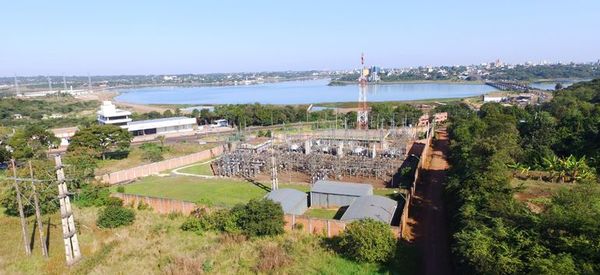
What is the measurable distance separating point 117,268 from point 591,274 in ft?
70.3

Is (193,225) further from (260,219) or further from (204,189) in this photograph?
(204,189)

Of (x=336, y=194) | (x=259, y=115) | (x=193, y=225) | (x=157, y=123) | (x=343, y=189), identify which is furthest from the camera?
(x=259, y=115)

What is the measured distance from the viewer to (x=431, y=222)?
27812 mm

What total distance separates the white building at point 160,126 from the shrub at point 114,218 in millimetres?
48166

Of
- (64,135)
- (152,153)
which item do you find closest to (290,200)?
(152,153)

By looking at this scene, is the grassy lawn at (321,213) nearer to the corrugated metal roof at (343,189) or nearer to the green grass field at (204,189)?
the corrugated metal roof at (343,189)

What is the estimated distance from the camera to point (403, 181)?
124 feet

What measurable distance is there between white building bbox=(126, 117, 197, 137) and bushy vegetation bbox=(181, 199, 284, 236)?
2086 inches

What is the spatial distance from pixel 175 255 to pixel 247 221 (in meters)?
4.72

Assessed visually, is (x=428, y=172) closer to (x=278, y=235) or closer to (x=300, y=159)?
(x=300, y=159)

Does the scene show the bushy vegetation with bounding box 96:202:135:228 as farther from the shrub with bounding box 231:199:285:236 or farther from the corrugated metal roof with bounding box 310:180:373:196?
the corrugated metal roof with bounding box 310:180:373:196

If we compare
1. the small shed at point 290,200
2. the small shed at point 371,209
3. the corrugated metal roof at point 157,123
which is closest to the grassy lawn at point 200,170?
the small shed at point 290,200

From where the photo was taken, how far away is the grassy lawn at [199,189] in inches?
1403

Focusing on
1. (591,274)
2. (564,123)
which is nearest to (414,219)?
(591,274)
